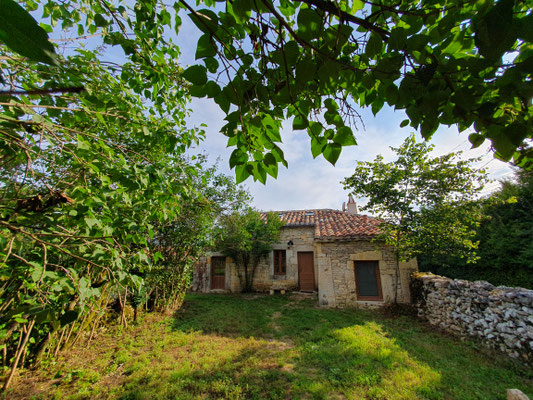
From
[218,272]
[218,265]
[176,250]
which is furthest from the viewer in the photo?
[218,265]

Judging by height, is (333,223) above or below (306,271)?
above

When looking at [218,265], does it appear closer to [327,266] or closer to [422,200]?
[327,266]

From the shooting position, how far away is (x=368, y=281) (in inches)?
322

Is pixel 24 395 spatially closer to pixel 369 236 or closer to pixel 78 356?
pixel 78 356

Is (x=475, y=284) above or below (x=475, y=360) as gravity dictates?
above

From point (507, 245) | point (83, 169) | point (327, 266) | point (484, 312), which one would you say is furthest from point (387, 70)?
point (507, 245)

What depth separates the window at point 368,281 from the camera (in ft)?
26.2

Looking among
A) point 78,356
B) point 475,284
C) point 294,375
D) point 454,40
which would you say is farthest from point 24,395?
point 475,284

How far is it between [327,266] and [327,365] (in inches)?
192

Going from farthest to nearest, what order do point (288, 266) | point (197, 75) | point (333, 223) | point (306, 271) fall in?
1. point (288, 266)
2. point (306, 271)
3. point (333, 223)
4. point (197, 75)

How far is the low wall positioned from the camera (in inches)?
161

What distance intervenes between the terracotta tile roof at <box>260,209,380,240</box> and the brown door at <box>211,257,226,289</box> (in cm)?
456

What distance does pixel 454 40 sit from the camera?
106 cm

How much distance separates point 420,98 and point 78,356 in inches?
Answer: 245
